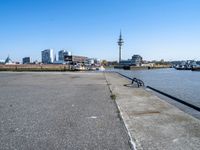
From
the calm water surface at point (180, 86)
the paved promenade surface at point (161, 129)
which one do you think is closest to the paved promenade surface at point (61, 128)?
the paved promenade surface at point (161, 129)

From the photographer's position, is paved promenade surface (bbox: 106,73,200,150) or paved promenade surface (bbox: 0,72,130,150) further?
paved promenade surface (bbox: 106,73,200,150)

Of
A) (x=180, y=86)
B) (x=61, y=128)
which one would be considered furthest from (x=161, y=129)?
(x=180, y=86)

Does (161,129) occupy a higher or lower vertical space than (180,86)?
higher

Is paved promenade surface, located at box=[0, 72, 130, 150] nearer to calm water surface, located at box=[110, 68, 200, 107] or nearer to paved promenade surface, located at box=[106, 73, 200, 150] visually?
paved promenade surface, located at box=[106, 73, 200, 150]

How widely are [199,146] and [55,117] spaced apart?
516cm

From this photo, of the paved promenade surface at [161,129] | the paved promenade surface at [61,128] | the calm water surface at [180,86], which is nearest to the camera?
the paved promenade surface at [61,128]

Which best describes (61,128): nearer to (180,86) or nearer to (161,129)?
(161,129)

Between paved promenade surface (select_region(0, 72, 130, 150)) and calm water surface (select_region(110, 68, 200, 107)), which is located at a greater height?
paved promenade surface (select_region(0, 72, 130, 150))

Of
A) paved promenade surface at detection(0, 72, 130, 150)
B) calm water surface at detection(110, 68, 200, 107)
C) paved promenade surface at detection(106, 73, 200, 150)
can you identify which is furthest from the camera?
calm water surface at detection(110, 68, 200, 107)

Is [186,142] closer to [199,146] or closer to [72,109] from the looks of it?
[199,146]

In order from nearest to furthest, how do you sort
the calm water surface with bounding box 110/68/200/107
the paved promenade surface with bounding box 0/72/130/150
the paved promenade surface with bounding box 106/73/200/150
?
the paved promenade surface with bounding box 0/72/130/150
the paved promenade surface with bounding box 106/73/200/150
the calm water surface with bounding box 110/68/200/107

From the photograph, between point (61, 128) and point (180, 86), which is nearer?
point (61, 128)

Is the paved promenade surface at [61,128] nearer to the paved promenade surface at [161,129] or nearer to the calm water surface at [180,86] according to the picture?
the paved promenade surface at [161,129]

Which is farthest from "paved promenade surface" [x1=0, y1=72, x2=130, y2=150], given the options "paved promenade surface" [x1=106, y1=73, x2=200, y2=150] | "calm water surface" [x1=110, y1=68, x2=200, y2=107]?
"calm water surface" [x1=110, y1=68, x2=200, y2=107]
